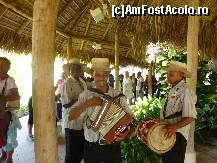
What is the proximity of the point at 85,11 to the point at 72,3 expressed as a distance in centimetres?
80

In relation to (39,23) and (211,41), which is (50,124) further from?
(211,41)

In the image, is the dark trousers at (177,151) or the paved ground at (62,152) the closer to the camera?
the dark trousers at (177,151)

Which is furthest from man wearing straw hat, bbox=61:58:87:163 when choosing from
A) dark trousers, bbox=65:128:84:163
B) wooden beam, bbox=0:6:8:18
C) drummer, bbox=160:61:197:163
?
wooden beam, bbox=0:6:8:18

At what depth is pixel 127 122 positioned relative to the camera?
3.96m

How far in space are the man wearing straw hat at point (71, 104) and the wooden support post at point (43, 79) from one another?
1.33 metres

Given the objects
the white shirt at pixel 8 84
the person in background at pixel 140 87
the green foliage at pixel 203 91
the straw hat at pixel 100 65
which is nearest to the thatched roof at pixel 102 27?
the green foliage at pixel 203 91

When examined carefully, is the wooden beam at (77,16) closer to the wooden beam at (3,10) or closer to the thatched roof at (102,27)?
the thatched roof at (102,27)

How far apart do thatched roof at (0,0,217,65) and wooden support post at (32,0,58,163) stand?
2695mm

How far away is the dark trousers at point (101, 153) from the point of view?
13.5 feet

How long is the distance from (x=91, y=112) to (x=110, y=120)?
0.79ft

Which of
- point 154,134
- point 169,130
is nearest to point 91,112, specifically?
point 154,134

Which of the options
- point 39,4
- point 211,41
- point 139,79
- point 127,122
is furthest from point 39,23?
point 139,79

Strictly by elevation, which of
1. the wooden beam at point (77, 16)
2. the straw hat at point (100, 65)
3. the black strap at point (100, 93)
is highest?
→ the wooden beam at point (77, 16)

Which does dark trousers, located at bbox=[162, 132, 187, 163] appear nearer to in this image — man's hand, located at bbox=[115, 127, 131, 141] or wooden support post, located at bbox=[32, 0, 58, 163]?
man's hand, located at bbox=[115, 127, 131, 141]
